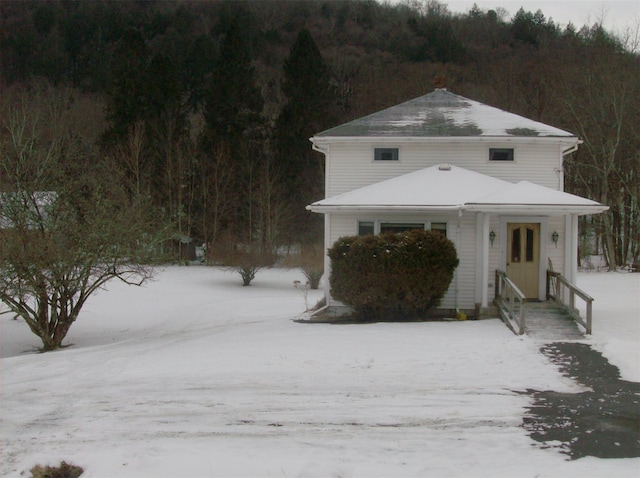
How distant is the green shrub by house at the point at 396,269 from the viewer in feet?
54.1

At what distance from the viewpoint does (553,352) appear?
42.9 ft

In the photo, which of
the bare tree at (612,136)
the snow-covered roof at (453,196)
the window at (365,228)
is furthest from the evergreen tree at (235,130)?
the snow-covered roof at (453,196)

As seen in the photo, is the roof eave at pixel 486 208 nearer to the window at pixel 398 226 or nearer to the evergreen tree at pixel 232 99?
the window at pixel 398 226

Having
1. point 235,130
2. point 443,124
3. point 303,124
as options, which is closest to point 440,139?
point 443,124

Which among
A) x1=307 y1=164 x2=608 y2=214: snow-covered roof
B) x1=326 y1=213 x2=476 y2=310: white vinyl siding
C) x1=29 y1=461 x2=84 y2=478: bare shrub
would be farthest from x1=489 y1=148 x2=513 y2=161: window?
x1=29 y1=461 x2=84 y2=478: bare shrub

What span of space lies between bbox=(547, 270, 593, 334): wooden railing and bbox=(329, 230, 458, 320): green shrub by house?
2746 mm

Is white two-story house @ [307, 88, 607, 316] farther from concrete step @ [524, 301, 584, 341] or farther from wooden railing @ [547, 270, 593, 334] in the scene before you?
concrete step @ [524, 301, 584, 341]

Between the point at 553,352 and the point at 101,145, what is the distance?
3766cm

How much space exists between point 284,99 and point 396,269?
46556mm

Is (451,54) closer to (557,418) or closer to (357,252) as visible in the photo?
(357,252)

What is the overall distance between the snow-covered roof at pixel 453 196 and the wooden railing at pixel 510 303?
6.30 feet

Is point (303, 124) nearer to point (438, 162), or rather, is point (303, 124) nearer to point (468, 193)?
point (438, 162)

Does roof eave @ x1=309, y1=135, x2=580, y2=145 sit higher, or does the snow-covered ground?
roof eave @ x1=309, y1=135, x2=580, y2=145

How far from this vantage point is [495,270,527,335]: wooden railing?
1478 centimetres
